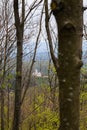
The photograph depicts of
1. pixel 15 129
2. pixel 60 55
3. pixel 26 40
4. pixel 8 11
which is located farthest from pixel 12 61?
pixel 60 55

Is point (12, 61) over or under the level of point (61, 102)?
under

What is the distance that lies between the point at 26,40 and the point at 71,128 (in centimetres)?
1342

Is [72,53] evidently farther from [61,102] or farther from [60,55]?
[61,102]

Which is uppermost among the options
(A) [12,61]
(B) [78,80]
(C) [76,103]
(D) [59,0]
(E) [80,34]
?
(D) [59,0]

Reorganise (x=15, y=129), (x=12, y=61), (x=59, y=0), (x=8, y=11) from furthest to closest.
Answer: (x=12, y=61), (x=8, y=11), (x=15, y=129), (x=59, y=0)

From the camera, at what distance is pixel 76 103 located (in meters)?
1.91

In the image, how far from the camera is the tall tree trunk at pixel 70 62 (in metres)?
1.87

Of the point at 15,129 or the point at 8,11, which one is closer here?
the point at 15,129

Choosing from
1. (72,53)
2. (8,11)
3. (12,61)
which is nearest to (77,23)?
(72,53)

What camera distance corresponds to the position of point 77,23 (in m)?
1.88

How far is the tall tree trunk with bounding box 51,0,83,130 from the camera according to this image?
1871mm

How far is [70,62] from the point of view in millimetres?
1892

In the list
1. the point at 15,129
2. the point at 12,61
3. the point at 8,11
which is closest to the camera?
Answer: the point at 15,129

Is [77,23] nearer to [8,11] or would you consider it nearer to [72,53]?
[72,53]
